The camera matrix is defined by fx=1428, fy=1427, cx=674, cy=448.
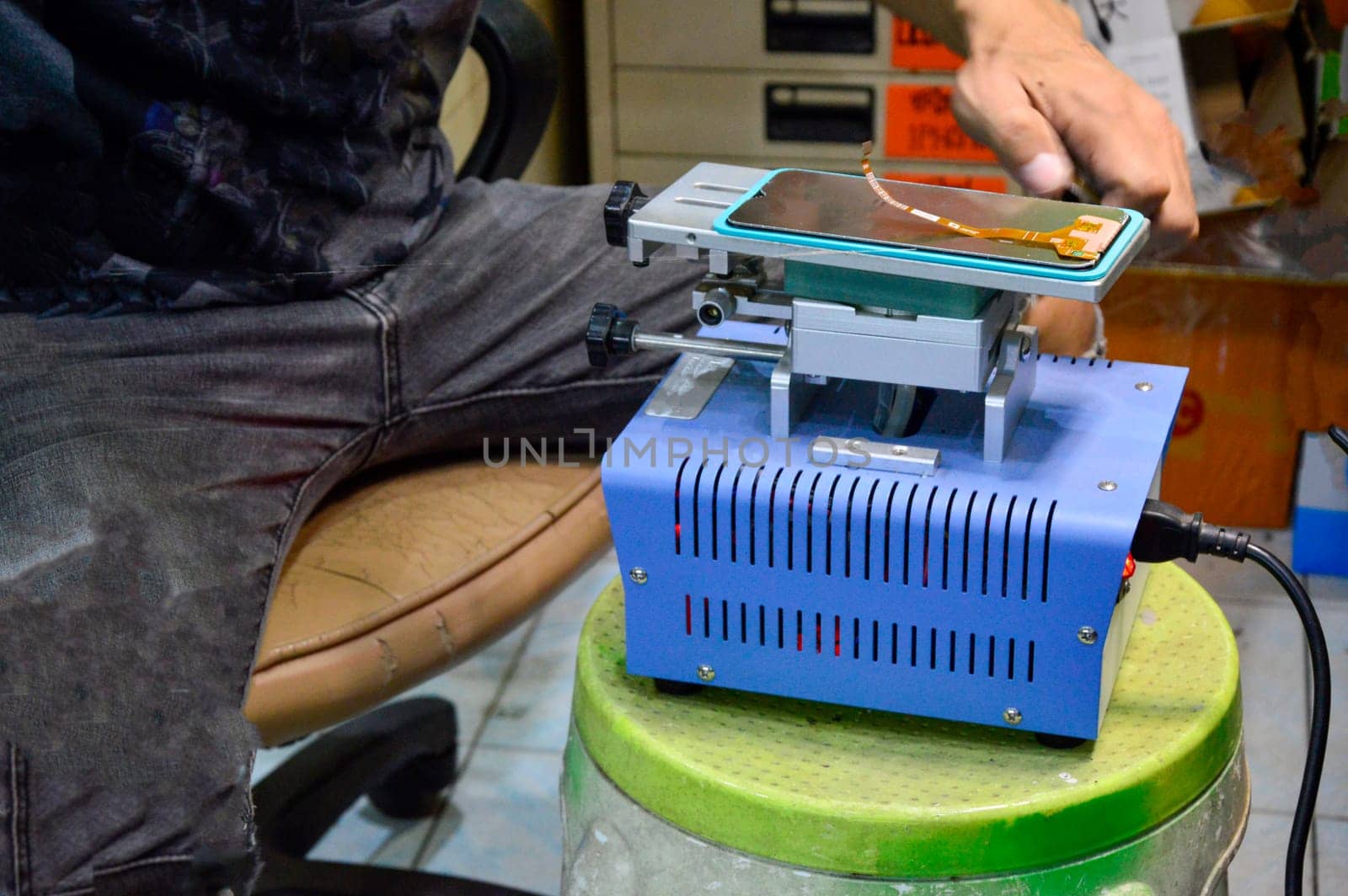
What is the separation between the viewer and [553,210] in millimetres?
946

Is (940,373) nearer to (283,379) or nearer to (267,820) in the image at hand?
(283,379)

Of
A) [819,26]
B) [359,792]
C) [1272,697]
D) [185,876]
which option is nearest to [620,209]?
[185,876]

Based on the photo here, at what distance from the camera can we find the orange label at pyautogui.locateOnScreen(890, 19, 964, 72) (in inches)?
69.7

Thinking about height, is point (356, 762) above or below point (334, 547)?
below

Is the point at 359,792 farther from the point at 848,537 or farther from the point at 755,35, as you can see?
the point at 755,35

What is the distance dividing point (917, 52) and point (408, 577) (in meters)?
1.23

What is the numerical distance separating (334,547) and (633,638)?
0.24 meters

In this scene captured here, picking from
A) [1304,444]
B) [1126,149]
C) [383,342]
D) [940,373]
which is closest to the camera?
[940,373]

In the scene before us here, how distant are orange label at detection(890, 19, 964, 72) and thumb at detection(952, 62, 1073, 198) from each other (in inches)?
40.2

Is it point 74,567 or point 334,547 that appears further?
point 334,547

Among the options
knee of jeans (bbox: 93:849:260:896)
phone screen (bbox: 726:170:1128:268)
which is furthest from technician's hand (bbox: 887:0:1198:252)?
knee of jeans (bbox: 93:849:260:896)

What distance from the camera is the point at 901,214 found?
62 cm

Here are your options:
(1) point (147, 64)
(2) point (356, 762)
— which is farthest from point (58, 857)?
(2) point (356, 762)

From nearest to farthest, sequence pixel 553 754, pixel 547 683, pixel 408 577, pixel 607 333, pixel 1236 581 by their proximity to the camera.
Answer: pixel 607 333 → pixel 408 577 → pixel 553 754 → pixel 547 683 → pixel 1236 581
